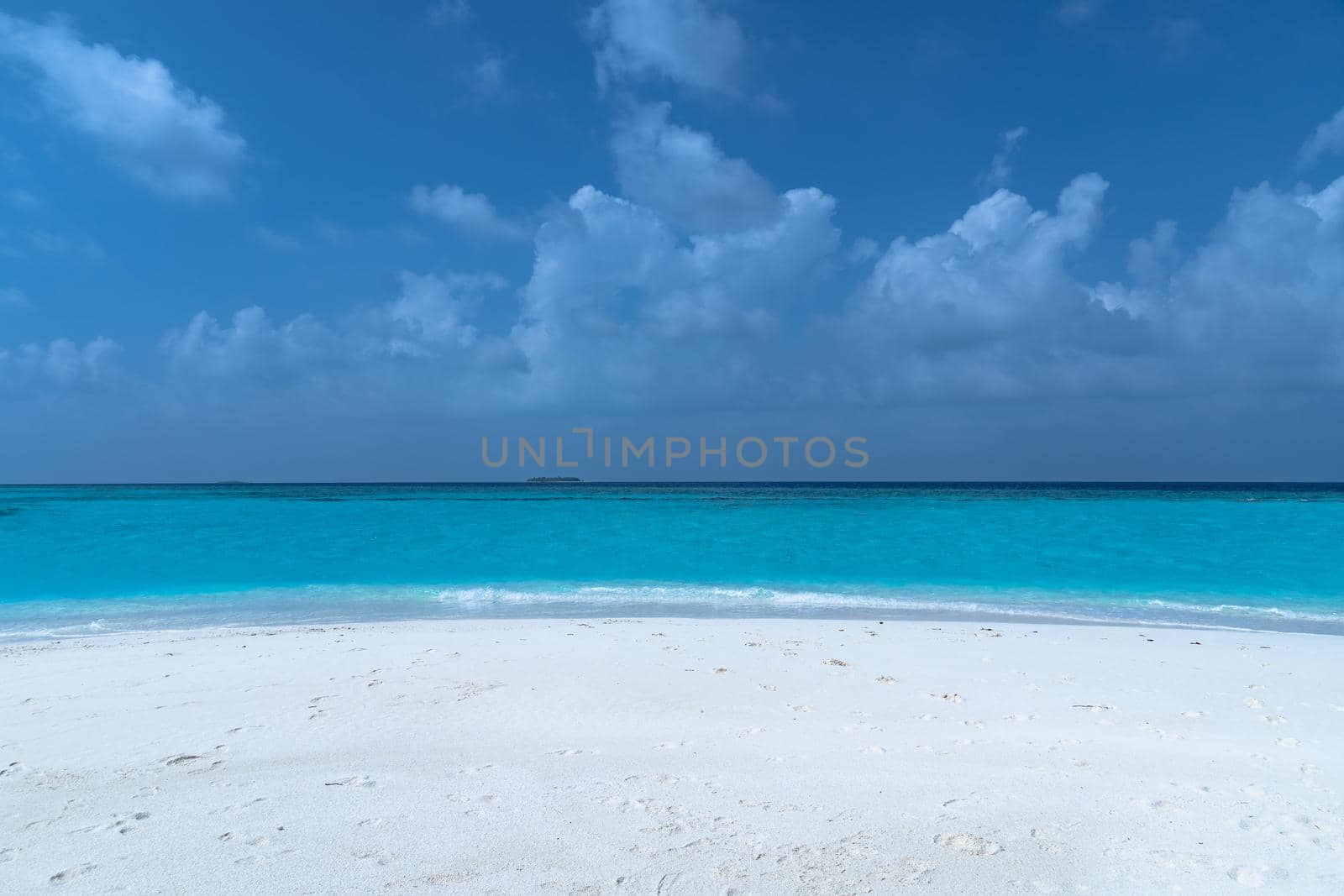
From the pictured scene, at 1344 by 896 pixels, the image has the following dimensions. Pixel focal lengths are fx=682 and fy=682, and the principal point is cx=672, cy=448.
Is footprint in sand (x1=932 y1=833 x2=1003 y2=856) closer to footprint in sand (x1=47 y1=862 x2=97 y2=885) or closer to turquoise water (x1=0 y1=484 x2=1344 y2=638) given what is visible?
footprint in sand (x1=47 y1=862 x2=97 y2=885)

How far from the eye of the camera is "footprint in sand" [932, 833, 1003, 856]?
10.6ft

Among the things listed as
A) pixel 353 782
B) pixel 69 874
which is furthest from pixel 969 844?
pixel 69 874

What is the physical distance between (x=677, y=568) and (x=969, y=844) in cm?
1340

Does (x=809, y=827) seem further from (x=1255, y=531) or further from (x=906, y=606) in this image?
(x=1255, y=531)

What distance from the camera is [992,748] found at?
4.55 m

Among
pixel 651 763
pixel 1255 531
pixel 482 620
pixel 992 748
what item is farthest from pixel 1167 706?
pixel 1255 531

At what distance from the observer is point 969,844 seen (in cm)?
329

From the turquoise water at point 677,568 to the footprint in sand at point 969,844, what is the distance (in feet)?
25.9

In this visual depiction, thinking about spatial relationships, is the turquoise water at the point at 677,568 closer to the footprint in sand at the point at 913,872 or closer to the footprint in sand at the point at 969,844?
the footprint in sand at the point at 969,844

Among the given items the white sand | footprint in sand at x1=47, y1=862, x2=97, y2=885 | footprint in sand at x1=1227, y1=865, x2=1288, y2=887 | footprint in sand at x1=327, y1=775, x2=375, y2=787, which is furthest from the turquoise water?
footprint in sand at x1=47, y1=862, x2=97, y2=885

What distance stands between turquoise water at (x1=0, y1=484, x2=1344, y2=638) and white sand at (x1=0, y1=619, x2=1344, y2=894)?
15.7ft

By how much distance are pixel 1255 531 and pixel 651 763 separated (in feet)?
83.0

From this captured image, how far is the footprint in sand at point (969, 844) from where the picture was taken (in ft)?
10.6

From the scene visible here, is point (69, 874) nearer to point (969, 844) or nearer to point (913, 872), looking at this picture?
point (913, 872)
